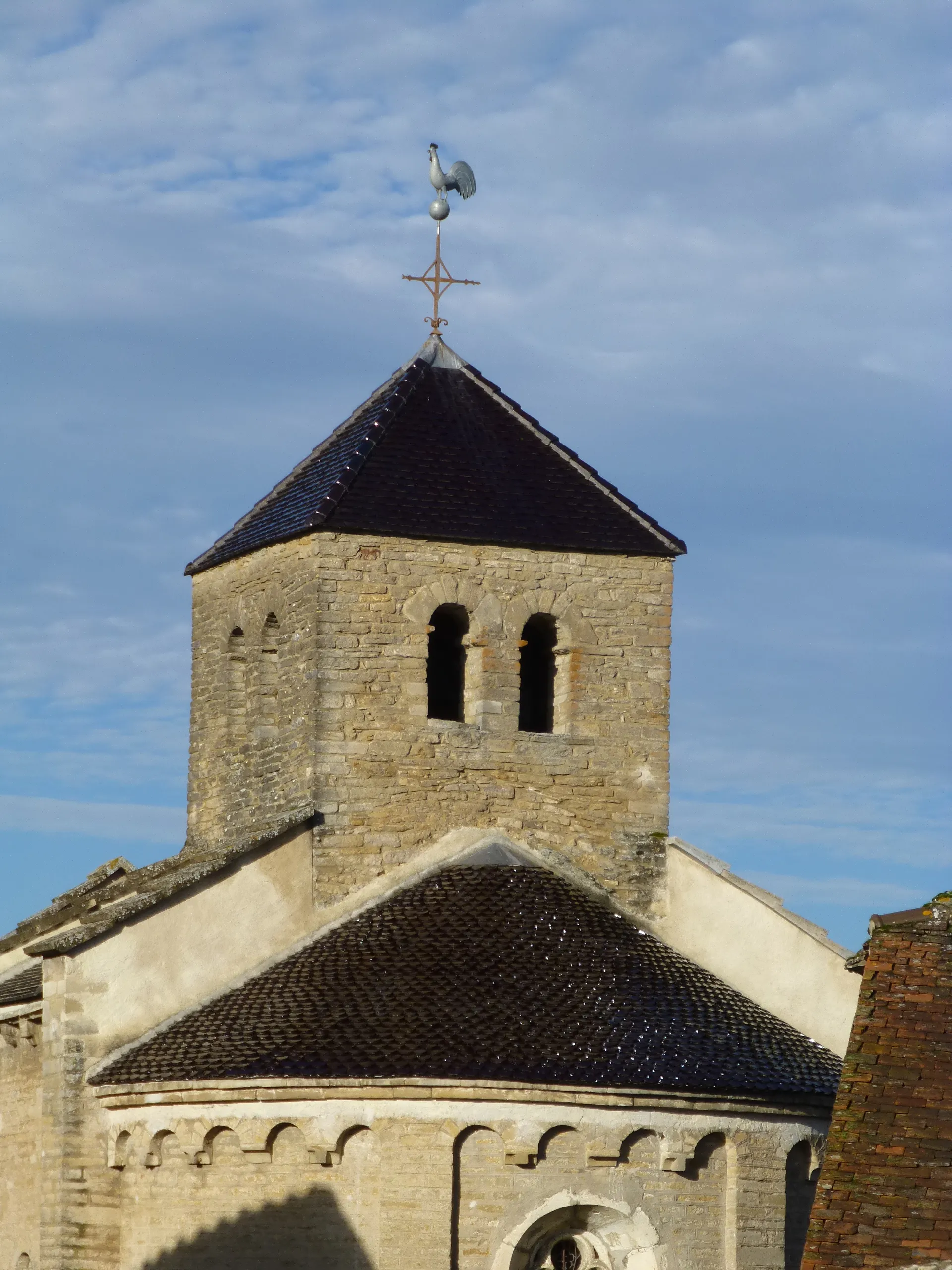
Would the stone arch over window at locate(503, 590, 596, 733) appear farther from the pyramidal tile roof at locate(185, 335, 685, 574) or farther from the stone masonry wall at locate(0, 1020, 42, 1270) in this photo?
the stone masonry wall at locate(0, 1020, 42, 1270)

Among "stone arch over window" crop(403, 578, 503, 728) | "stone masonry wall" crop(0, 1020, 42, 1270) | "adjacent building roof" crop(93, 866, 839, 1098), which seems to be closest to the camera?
"adjacent building roof" crop(93, 866, 839, 1098)

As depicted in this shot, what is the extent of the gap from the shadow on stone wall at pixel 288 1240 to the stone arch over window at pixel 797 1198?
12.9 feet

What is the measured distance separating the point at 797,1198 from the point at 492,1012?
3.35 meters

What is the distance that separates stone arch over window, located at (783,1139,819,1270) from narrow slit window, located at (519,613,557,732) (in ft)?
18.1

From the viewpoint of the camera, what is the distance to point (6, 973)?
90.3 feet

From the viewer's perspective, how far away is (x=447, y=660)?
86.6 feet

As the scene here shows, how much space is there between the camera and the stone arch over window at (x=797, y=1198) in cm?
2278

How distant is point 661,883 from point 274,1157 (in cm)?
550

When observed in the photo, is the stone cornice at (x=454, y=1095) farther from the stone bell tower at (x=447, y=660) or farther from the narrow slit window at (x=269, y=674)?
the narrow slit window at (x=269, y=674)

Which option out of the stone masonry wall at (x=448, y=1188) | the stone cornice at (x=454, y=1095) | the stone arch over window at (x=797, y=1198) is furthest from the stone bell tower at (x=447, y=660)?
the stone arch over window at (x=797, y=1198)

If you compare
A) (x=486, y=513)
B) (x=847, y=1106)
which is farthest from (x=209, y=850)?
(x=847, y=1106)

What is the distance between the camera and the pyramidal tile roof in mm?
25828

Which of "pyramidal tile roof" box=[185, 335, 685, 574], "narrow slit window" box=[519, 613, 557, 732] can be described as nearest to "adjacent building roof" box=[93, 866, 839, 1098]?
"narrow slit window" box=[519, 613, 557, 732]

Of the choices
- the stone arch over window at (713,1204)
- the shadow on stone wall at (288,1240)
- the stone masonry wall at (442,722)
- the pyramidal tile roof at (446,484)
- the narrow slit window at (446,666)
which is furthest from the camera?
the narrow slit window at (446,666)
